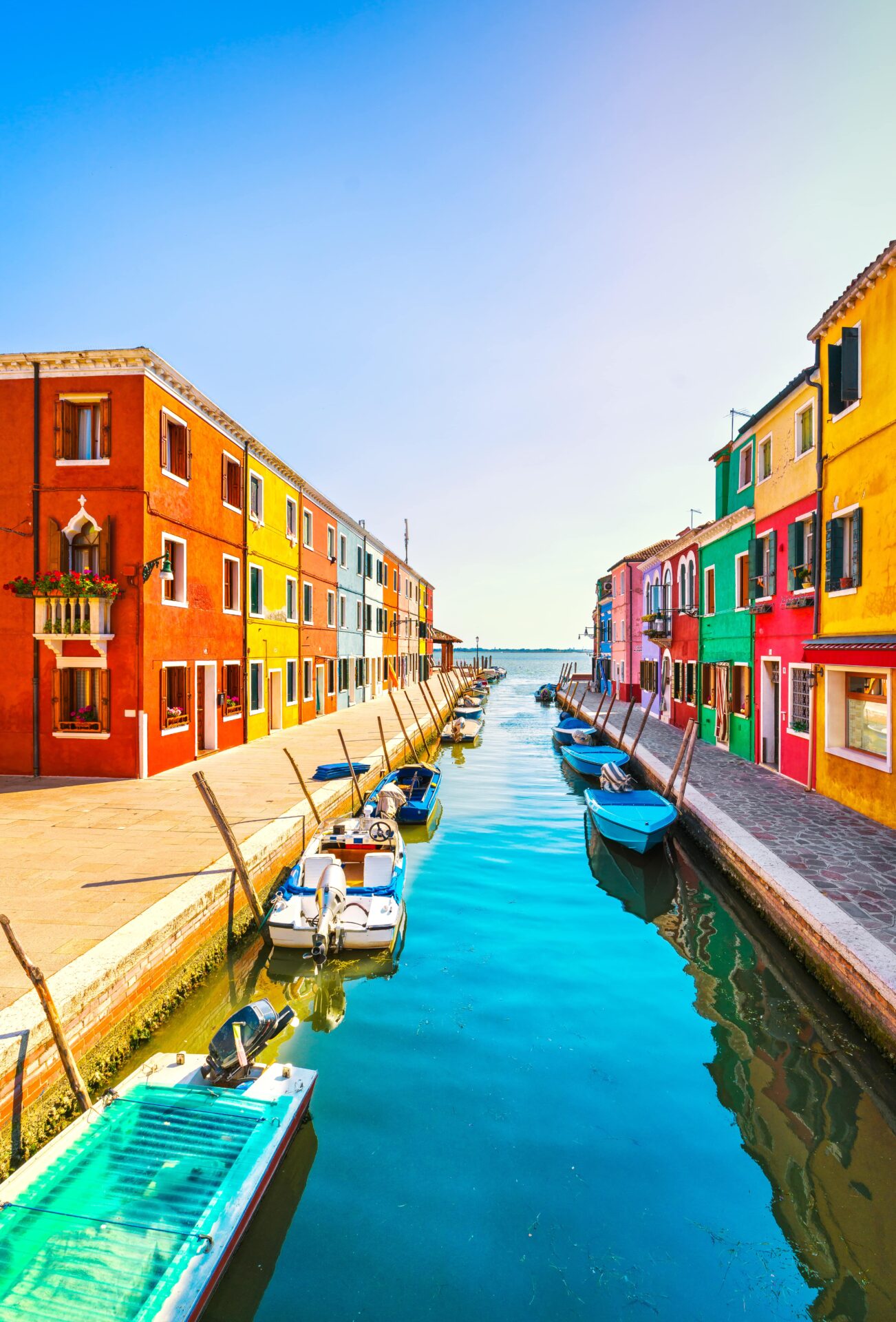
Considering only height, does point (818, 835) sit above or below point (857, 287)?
below

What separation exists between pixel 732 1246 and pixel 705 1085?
173cm

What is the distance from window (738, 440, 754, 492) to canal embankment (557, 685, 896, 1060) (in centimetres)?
813

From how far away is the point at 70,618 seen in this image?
45.8 feet

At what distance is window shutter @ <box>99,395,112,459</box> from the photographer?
558 inches

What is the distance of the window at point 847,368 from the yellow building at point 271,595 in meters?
15.5

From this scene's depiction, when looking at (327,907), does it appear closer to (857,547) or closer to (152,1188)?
(152,1188)

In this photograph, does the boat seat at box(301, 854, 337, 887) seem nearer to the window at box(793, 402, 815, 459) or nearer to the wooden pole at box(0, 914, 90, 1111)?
the wooden pole at box(0, 914, 90, 1111)

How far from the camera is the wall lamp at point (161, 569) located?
14164 millimetres

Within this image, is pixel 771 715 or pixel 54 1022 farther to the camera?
pixel 771 715

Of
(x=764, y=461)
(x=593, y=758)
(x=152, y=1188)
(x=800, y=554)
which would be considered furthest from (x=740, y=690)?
(x=152, y=1188)

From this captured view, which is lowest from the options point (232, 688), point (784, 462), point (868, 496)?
point (232, 688)

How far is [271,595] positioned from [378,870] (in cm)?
1487

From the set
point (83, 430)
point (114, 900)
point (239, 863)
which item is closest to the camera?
point (114, 900)

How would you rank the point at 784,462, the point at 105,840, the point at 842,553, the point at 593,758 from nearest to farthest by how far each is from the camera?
the point at 105,840 < the point at 842,553 < the point at 784,462 < the point at 593,758
